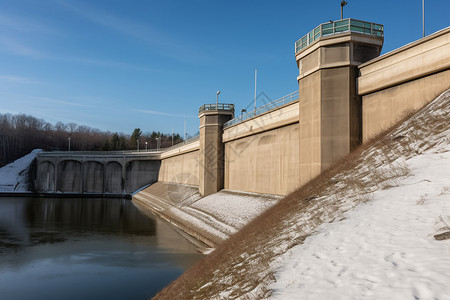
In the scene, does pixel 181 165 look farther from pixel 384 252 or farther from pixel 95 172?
pixel 384 252

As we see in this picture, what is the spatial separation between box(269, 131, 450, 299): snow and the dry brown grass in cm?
54

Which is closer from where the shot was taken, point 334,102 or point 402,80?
point 402,80

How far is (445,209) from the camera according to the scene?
289 inches

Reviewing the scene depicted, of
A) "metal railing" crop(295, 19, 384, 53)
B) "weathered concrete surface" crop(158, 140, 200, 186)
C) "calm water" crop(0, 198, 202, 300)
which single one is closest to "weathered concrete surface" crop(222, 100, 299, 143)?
"metal railing" crop(295, 19, 384, 53)

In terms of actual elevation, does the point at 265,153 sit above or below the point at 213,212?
above

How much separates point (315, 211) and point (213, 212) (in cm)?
2172

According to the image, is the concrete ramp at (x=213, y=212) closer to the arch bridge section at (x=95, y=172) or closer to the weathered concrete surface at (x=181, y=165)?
the weathered concrete surface at (x=181, y=165)

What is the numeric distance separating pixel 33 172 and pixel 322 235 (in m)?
88.8

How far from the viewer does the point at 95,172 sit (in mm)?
81250

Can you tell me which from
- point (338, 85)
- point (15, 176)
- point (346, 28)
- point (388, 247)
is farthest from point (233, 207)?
point (15, 176)

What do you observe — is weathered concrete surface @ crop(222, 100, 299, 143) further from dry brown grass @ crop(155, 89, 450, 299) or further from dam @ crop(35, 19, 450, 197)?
dry brown grass @ crop(155, 89, 450, 299)


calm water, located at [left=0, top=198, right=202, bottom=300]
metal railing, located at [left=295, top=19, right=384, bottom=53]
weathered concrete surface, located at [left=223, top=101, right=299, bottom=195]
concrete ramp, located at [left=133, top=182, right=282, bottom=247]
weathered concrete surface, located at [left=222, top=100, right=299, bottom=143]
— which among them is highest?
metal railing, located at [left=295, top=19, right=384, bottom=53]

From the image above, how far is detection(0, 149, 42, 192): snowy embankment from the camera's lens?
79.0 metres

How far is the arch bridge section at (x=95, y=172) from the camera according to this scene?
3150 inches
